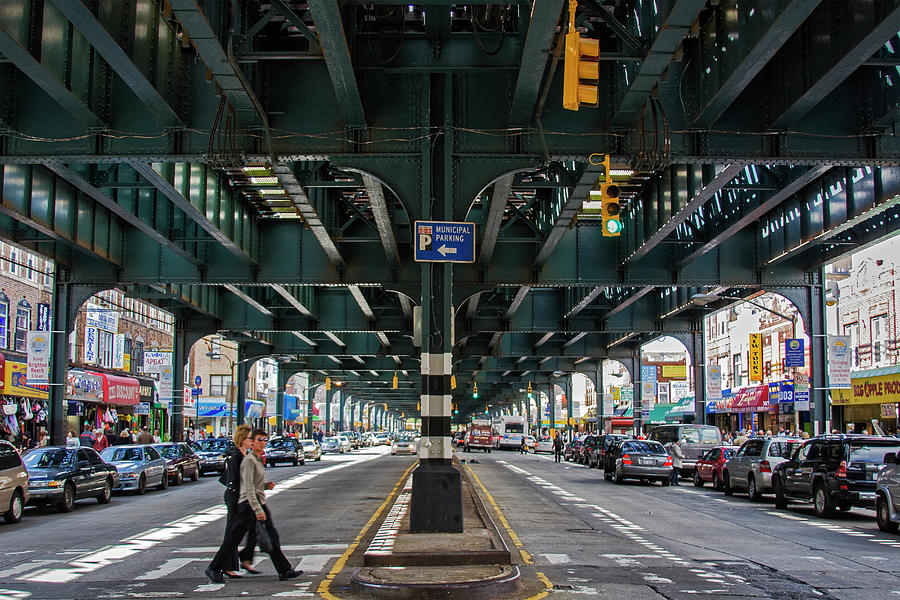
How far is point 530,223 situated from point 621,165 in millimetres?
9557

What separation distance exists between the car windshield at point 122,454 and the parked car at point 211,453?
375 inches

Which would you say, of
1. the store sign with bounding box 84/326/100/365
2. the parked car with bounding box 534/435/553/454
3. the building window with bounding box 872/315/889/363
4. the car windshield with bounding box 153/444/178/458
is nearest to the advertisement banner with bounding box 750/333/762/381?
the building window with bounding box 872/315/889/363

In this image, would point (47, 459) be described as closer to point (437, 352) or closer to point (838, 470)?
point (437, 352)

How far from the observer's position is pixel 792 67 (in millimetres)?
16625

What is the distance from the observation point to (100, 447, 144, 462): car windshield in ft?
103

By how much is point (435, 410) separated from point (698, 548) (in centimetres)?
505

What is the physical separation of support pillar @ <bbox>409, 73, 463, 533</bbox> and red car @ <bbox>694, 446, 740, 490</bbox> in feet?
62.0

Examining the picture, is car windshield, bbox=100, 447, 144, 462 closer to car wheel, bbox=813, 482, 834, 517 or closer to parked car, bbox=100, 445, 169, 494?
parked car, bbox=100, 445, 169, 494

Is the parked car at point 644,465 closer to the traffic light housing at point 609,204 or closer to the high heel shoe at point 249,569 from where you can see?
the traffic light housing at point 609,204

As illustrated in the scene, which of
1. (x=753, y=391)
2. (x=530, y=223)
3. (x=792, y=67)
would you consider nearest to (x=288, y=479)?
(x=530, y=223)

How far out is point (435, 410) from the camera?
15719mm

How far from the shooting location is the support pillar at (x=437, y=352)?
14.9 metres

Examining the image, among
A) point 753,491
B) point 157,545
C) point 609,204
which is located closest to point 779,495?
point 753,491

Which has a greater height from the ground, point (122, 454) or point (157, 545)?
point (122, 454)
